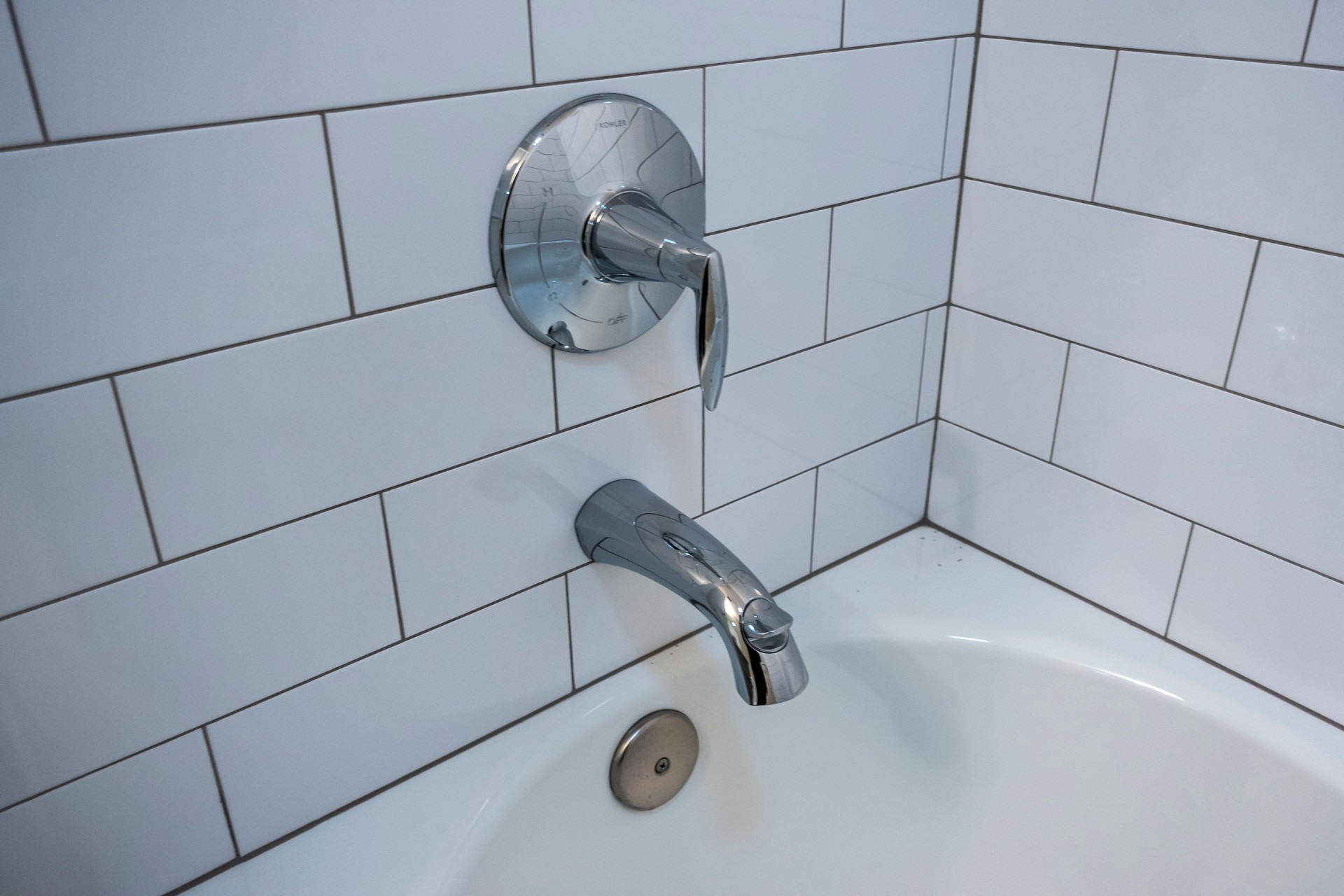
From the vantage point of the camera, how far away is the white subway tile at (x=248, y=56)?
0.50 metres

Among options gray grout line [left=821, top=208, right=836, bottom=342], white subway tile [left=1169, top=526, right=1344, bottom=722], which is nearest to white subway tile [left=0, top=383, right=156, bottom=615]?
gray grout line [left=821, top=208, right=836, bottom=342]

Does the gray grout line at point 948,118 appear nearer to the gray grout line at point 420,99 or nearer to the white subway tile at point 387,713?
the gray grout line at point 420,99

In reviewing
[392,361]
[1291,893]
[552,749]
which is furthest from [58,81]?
[1291,893]

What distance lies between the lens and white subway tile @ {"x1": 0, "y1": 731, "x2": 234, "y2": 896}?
616mm

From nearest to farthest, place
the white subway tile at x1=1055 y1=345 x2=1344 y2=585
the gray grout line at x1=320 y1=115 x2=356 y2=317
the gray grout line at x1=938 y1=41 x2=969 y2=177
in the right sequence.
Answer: the gray grout line at x1=320 y1=115 x2=356 y2=317
the white subway tile at x1=1055 y1=345 x2=1344 y2=585
the gray grout line at x1=938 y1=41 x2=969 y2=177

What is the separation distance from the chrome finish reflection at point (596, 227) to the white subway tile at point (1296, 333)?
16.7 inches

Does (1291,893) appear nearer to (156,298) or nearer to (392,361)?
(392,361)

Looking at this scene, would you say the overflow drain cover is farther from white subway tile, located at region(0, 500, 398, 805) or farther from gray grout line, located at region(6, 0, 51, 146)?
gray grout line, located at region(6, 0, 51, 146)

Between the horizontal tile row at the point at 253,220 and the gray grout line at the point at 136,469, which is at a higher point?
the horizontal tile row at the point at 253,220

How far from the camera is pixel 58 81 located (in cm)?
50

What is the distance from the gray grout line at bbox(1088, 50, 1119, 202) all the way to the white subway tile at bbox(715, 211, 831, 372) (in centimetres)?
22

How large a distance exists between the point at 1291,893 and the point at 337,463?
0.80m

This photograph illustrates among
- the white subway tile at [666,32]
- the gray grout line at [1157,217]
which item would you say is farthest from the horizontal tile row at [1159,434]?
the white subway tile at [666,32]

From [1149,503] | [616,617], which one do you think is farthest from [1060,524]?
[616,617]
